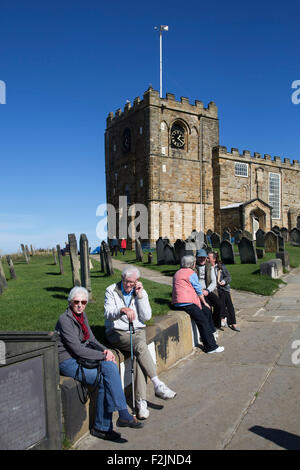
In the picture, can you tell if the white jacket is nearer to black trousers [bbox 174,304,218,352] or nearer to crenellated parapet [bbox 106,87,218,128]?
black trousers [bbox 174,304,218,352]

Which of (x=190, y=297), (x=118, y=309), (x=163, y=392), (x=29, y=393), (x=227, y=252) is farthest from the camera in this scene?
(x=227, y=252)

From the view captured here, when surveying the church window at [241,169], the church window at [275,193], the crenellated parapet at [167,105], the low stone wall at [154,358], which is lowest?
the low stone wall at [154,358]

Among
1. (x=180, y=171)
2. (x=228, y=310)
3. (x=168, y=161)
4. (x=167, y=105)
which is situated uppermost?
(x=167, y=105)

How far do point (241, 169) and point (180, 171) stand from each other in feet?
23.9

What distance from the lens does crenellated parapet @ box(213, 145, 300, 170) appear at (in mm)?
34781

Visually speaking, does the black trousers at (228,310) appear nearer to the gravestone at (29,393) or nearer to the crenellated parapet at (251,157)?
the gravestone at (29,393)

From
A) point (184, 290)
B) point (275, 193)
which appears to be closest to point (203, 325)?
point (184, 290)

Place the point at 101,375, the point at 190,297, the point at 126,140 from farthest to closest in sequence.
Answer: the point at 126,140
the point at 190,297
the point at 101,375

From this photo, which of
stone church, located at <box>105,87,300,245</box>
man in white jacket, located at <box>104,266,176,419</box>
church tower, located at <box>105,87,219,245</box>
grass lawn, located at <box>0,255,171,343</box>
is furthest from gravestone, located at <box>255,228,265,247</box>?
man in white jacket, located at <box>104,266,176,419</box>

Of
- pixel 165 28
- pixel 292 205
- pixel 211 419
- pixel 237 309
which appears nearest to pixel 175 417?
pixel 211 419

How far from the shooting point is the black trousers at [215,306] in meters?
6.92

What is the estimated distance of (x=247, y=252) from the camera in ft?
51.1

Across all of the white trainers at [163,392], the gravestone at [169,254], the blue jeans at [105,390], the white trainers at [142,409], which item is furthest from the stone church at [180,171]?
the blue jeans at [105,390]

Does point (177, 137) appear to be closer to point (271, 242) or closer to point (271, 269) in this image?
point (271, 242)
